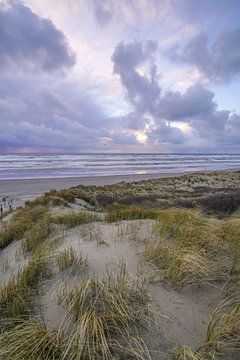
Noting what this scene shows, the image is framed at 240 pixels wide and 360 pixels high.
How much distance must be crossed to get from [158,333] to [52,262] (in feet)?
7.61

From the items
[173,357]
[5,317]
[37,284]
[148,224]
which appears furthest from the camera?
[148,224]

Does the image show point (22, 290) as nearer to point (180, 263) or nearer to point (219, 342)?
point (180, 263)

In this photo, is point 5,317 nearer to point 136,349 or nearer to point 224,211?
point 136,349

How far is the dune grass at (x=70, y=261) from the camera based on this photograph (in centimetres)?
452

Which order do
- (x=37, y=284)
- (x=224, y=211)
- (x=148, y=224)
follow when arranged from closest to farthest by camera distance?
(x=37, y=284), (x=148, y=224), (x=224, y=211)

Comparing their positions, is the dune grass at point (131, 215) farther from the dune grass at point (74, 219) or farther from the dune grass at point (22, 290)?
the dune grass at point (22, 290)

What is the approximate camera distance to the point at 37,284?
417cm

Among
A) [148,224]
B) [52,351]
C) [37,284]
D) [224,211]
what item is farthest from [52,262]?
[224,211]

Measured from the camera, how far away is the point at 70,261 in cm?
459

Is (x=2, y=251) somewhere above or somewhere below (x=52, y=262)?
below

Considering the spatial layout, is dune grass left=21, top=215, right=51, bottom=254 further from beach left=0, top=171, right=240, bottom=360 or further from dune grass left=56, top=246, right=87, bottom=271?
dune grass left=56, top=246, right=87, bottom=271

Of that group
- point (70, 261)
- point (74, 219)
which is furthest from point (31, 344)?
point (74, 219)

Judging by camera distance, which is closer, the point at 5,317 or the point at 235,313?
the point at 235,313

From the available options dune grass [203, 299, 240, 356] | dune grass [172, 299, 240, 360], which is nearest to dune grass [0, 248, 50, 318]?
dune grass [172, 299, 240, 360]
